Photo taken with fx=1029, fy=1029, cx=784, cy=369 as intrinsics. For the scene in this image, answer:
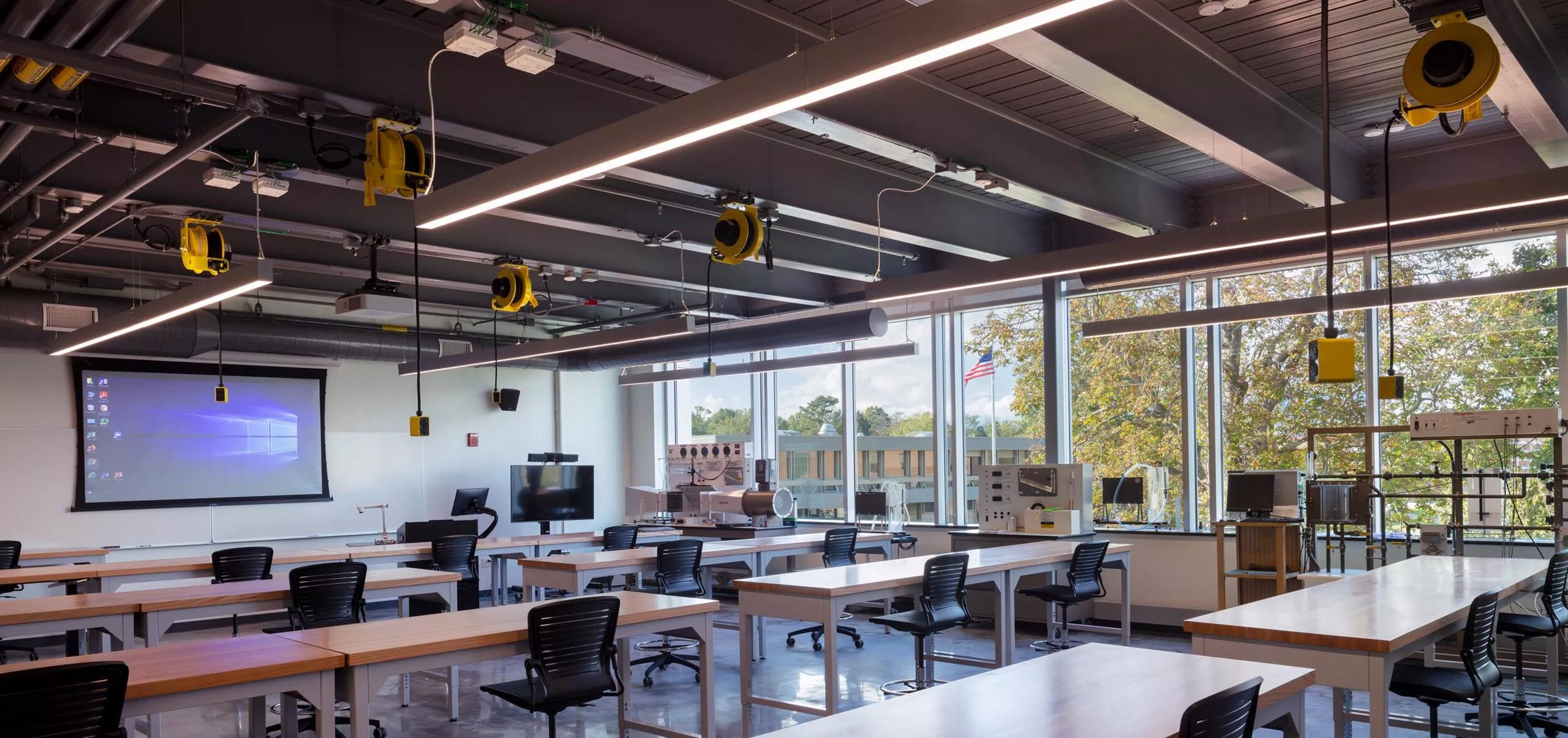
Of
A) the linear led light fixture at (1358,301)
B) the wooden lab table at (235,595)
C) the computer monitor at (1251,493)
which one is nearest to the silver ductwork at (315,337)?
the linear led light fixture at (1358,301)

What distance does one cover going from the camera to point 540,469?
12695 mm

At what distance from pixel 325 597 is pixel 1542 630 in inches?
258

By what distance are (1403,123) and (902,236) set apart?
3426 mm

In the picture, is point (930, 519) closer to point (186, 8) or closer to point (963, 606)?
point (963, 606)

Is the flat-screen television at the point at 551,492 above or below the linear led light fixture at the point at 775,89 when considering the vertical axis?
below

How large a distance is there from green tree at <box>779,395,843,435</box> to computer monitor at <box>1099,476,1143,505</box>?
3.51m

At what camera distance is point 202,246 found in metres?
6.22

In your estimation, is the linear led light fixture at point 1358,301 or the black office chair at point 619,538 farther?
the black office chair at point 619,538

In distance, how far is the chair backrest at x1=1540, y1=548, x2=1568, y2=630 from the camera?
5230 mm

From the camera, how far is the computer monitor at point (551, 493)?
12555mm

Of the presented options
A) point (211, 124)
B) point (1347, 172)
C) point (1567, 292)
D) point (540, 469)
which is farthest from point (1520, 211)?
point (540, 469)

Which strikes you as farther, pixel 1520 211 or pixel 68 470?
pixel 68 470

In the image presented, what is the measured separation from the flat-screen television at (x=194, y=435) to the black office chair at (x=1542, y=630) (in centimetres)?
1059

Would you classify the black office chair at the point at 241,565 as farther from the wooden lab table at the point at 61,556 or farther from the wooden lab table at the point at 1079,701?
the wooden lab table at the point at 1079,701
